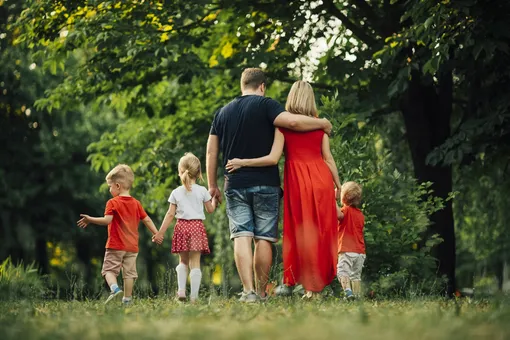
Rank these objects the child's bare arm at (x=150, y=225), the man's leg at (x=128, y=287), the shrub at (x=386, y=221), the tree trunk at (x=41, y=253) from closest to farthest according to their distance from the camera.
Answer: the child's bare arm at (x=150, y=225)
the man's leg at (x=128, y=287)
the shrub at (x=386, y=221)
the tree trunk at (x=41, y=253)

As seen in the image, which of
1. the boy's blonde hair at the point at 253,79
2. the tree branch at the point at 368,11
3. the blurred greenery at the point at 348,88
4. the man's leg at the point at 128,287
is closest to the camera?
the boy's blonde hair at the point at 253,79

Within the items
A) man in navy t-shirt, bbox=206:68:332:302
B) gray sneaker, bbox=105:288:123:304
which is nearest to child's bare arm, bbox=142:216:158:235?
gray sneaker, bbox=105:288:123:304

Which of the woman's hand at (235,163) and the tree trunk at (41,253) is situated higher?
the woman's hand at (235,163)

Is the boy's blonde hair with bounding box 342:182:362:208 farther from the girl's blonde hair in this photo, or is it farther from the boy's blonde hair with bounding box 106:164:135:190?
the boy's blonde hair with bounding box 106:164:135:190

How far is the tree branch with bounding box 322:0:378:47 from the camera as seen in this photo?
622 inches

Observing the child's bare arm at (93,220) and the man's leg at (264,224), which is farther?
the child's bare arm at (93,220)

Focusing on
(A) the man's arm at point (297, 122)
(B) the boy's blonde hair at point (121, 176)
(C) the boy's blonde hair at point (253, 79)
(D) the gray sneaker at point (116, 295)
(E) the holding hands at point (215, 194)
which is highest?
(C) the boy's blonde hair at point (253, 79)

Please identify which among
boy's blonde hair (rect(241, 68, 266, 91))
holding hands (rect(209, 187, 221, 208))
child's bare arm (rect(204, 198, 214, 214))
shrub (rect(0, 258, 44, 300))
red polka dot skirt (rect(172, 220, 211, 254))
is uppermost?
boy's blonde hair (rect(241, 68, 266, 91))

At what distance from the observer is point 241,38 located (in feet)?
57.1

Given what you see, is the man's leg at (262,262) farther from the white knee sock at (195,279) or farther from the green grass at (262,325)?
the green grass at (262,325)

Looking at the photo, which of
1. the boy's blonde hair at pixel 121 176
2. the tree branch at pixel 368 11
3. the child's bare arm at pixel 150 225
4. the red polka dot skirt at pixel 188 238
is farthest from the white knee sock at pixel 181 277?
the tree branch at pixel 368 11

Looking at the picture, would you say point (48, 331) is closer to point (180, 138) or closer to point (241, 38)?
point (241, 38)

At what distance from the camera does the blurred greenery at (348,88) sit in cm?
1162

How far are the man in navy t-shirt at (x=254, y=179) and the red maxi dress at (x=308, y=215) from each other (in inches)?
9.3
